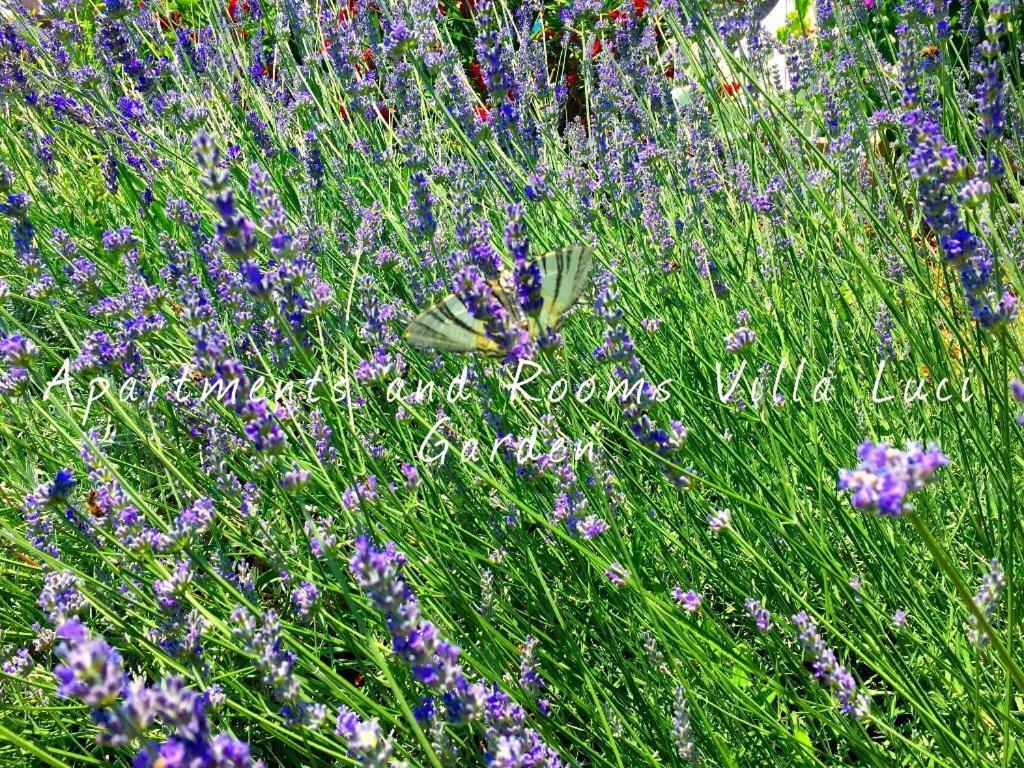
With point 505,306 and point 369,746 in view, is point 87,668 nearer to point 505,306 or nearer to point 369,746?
point 369,746

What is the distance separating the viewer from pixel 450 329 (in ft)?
5.62

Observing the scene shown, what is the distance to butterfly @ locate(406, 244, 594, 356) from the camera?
5.39ft

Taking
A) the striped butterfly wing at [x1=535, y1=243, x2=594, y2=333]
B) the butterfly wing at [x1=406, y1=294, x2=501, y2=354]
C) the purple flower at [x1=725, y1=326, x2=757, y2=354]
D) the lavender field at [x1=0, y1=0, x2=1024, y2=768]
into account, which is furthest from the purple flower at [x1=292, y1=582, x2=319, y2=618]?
the purple flower at [x1=725, y1=326, x2=757, y2=354]

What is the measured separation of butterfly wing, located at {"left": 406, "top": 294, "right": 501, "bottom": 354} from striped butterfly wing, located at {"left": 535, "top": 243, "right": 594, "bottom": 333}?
0.43 feet

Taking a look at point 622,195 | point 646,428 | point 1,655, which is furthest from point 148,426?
point 622,195

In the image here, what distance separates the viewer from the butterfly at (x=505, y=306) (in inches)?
64.7

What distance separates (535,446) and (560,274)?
58 cm

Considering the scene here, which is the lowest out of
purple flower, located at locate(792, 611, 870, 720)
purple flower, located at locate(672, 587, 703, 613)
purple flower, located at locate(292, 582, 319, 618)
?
purple flower, located at locate(292, 582, 319, 618)

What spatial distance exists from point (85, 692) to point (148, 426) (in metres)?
1.45

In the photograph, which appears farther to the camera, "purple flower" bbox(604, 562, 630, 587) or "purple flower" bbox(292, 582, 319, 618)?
"purple flower" bbox(292, 582, 319, 618)

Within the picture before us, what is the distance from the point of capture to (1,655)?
1.98 metres

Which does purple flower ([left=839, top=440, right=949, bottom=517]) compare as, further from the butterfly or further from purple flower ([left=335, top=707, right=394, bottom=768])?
the butterfly

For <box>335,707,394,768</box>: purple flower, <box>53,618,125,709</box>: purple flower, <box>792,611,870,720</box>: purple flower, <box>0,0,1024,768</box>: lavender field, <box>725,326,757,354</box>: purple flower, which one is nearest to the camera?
<box>53,618,125,709</box>: purple flower

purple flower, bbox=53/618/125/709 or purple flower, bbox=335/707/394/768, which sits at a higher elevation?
purple flower, bbox=53/618/125/709
